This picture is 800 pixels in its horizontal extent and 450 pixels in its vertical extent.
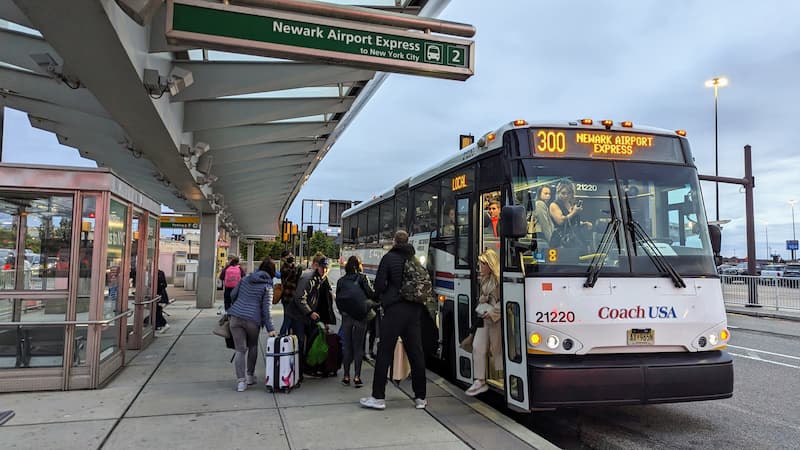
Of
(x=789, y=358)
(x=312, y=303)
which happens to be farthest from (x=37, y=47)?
(x=789, y=358)

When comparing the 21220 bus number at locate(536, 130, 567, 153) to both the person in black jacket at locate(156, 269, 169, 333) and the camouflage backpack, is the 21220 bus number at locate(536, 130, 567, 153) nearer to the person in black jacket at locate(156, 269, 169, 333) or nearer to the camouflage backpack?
the camouflage backpack

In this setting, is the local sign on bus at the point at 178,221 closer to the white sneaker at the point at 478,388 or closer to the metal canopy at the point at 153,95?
the metal canopy at the point at 153,95

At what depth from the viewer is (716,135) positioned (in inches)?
1006

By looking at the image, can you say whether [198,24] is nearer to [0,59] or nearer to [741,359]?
[0,59]

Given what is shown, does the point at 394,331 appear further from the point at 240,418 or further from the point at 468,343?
the point at 240,418

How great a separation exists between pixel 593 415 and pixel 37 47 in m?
7.98

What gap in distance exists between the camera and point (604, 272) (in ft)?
17.2

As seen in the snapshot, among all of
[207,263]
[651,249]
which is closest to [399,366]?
[651,249]

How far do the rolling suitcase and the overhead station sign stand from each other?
356cm

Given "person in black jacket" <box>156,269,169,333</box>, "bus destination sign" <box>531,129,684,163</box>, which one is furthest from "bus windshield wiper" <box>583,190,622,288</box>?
"person in black jacket" <box>156,269,169,333</box>

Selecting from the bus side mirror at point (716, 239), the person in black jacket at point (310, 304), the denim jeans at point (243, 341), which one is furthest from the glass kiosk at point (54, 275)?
the bus side mirror at point (716, 239)

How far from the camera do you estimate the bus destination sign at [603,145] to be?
18.3 feet

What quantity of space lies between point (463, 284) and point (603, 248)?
196cm

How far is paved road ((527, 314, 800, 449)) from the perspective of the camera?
5.31 metres
